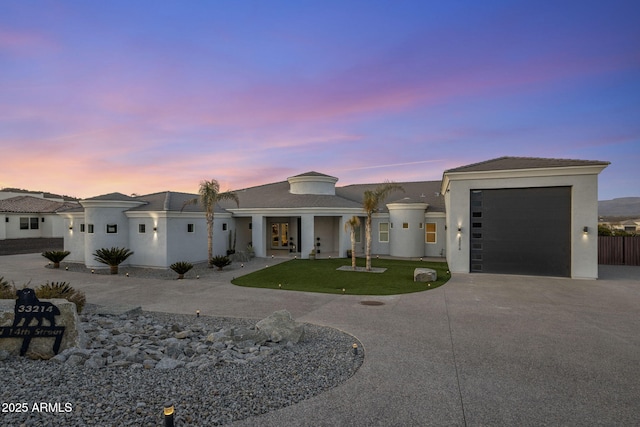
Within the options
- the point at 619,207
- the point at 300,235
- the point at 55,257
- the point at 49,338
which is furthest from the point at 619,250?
the point at 619,207

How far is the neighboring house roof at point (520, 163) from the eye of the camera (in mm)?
15914

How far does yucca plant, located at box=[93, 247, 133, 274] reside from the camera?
1823 cm

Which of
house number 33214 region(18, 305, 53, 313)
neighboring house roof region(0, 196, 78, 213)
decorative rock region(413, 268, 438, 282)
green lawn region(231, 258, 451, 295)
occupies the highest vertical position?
neighboring house roof region(0, 196, 78, 213)

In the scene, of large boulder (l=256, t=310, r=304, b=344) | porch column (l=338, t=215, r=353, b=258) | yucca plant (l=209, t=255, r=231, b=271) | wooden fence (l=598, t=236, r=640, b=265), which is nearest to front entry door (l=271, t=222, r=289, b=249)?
porch column (l=338, t=215, r=353, b=258)

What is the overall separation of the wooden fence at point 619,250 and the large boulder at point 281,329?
22.5 m

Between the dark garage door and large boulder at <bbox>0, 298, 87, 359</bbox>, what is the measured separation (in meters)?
17.8

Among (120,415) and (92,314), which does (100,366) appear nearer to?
(120,415)

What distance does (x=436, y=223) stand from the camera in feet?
82.2

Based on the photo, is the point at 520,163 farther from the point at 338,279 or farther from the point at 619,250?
the point at 338,279

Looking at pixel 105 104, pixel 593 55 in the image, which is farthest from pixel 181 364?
pixel 593 55

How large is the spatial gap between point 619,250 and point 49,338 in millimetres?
28327

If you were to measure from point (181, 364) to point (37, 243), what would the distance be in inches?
1476

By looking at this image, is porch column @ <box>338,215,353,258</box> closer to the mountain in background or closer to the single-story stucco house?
the single-story stucco house

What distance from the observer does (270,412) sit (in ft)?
15.5
